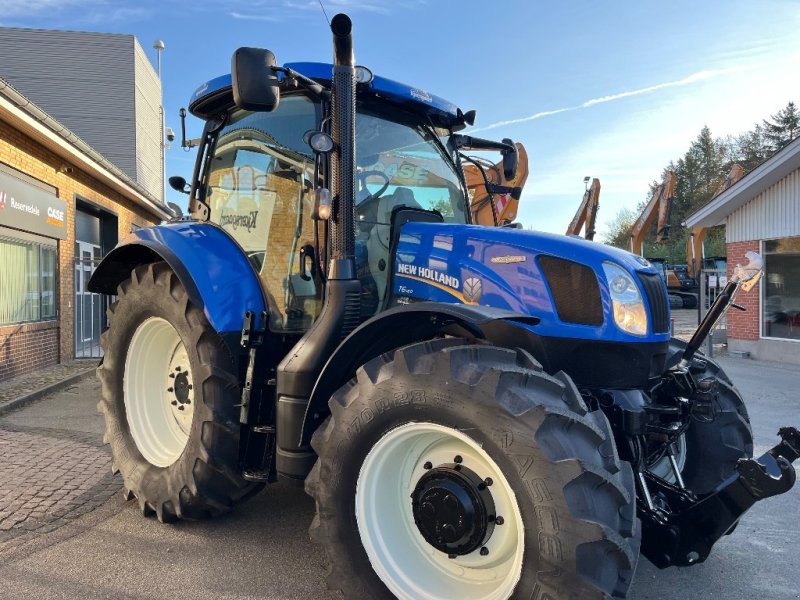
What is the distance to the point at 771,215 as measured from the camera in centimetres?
1235

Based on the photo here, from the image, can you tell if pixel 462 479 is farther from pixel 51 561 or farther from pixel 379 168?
pixel 51 561

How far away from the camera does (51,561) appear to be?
3.19 metres

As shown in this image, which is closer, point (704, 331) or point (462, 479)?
point (462, 479)

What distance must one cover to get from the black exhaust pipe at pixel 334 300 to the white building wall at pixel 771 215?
1164 cm

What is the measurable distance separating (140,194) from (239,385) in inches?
523

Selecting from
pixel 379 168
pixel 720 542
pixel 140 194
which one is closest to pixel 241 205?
pixel 379 168

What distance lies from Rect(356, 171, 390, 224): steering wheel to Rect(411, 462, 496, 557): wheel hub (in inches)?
57.0

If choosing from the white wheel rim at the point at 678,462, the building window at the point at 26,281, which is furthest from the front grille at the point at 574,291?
the building window at the point at 26,281

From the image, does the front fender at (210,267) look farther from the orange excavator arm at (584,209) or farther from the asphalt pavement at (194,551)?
the orange excavator arm at (584,209)

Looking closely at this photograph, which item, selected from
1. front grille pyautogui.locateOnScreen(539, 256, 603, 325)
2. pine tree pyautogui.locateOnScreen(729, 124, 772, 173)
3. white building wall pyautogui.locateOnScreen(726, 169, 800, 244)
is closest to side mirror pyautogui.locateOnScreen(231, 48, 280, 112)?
front grille pyautogui.locateOnScreen(539, 256, 603, 325)

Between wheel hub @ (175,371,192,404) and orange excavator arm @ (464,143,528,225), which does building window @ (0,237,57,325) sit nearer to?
wheel hub @ (175,371,192,404)

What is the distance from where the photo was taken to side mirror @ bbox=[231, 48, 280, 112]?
278 cm

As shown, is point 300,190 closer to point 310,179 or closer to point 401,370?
point 310,179

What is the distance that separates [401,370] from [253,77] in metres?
1.46
